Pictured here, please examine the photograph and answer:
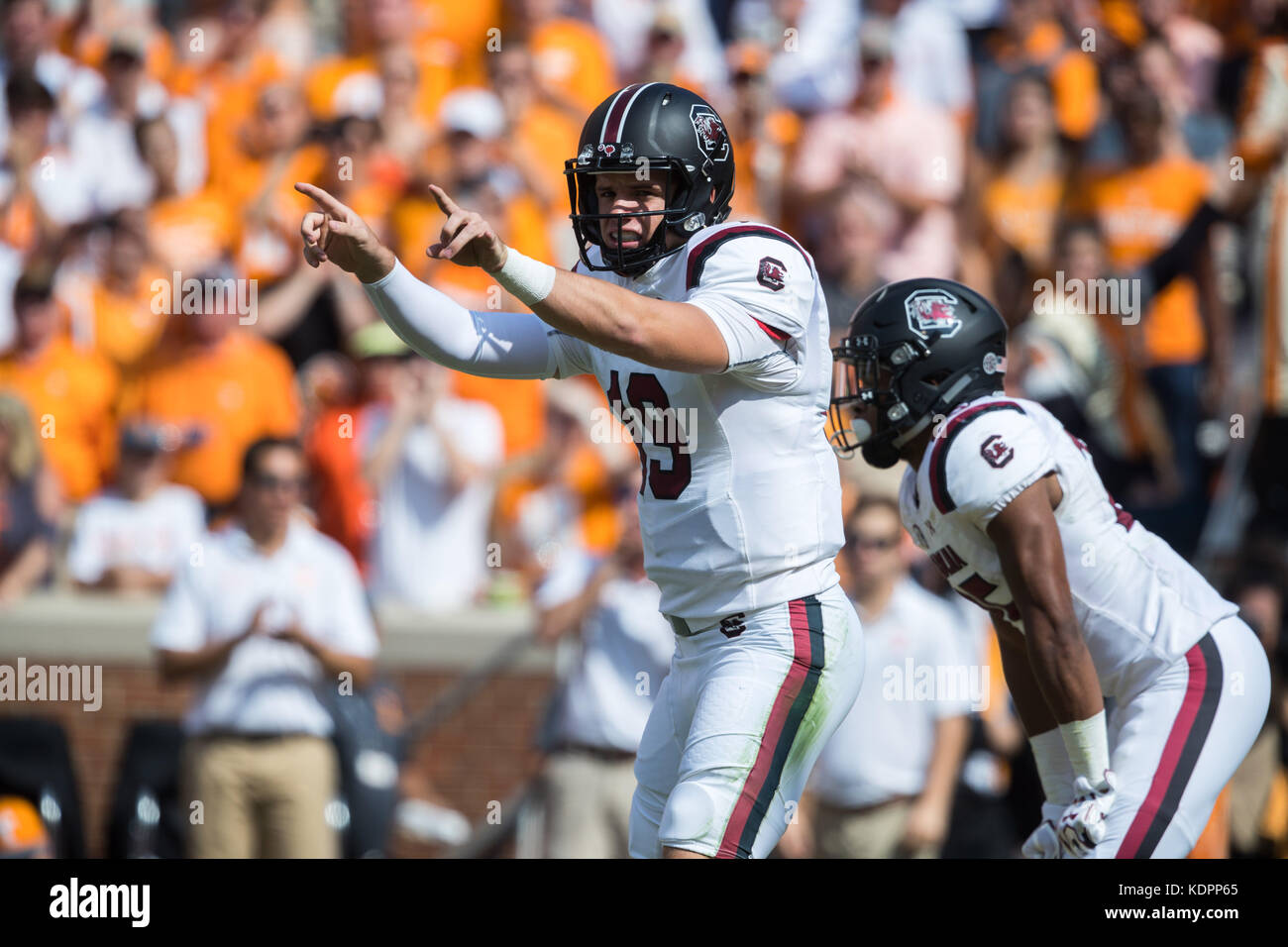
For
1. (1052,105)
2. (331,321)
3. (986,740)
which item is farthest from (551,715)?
(1052,105)

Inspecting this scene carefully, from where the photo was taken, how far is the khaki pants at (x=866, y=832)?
6887mm

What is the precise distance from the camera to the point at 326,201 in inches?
150

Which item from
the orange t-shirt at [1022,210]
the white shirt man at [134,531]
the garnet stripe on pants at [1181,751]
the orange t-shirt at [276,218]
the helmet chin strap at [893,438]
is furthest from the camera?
the orange t-shirt at [276,218]

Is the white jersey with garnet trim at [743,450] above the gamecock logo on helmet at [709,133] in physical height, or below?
below

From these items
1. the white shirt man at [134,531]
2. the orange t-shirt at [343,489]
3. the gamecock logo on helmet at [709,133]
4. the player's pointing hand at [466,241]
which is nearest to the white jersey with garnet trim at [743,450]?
the gamecock logo on helmet at [709,133]

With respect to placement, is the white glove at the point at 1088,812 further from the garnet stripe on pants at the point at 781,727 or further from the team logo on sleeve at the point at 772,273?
the team logo on sleeve at the point at 772,273

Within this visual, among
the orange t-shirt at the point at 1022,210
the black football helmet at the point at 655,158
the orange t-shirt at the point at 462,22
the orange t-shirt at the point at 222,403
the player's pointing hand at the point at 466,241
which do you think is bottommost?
the orange t-shirt at the point at 222,403

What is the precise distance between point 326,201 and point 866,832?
407cm

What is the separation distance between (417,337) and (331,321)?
14.5ft

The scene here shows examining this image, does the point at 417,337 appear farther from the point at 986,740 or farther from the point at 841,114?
the point at 841,114

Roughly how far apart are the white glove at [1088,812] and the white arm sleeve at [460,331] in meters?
1.74

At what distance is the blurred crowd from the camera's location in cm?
782

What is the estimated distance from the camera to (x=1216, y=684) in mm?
4590

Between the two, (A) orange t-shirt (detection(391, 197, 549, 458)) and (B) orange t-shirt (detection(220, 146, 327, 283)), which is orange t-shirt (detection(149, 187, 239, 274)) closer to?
(B) orange t-shirt (detection(220, 146, 327, 283))
